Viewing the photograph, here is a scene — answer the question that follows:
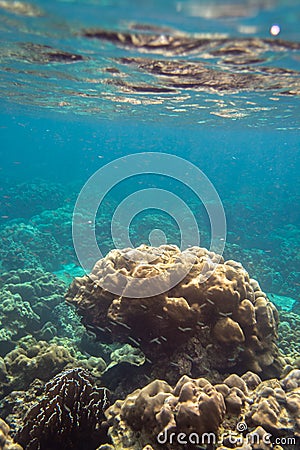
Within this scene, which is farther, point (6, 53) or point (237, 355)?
point (6, 53)

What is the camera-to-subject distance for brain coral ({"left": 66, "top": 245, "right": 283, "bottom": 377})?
18.2ft

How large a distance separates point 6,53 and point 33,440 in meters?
14.2

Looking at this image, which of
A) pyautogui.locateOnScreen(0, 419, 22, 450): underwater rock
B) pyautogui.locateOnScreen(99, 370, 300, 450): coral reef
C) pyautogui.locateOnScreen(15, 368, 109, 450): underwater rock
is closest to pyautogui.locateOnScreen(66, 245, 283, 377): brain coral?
pyautogui.locateOnScreen(99, 370, 300, 450): coral reef

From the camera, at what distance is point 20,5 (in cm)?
805

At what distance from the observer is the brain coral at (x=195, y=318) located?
5.56 meters

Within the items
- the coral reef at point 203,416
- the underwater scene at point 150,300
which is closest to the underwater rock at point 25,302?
the underwater scene at point 150,300

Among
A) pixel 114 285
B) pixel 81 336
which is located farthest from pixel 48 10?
pixel 81 336

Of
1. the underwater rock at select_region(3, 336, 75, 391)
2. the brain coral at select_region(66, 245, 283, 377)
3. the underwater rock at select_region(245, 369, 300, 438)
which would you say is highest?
the brain coral at select_region(66, 245, 283, 377)

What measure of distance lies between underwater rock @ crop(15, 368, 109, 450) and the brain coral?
1284 millimetres

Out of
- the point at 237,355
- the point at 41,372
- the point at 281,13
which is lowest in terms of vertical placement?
the point at 41,372

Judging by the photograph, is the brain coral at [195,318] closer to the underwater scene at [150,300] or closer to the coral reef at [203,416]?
the underwater scene at [150,300]

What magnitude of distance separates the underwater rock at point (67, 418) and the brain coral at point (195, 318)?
50.6 inches

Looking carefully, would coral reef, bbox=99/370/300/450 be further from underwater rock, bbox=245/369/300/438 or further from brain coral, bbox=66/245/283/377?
brain coral, bbox=66/245/283/377

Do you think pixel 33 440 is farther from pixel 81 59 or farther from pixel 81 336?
pixel 81 59
